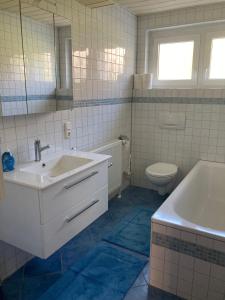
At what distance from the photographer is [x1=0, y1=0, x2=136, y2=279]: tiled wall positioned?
6.14 ft

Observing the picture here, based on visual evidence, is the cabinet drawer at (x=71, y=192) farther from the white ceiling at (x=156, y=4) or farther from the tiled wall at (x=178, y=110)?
the white ceiling at (x=156, y=4)

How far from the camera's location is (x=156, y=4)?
2.72 metres

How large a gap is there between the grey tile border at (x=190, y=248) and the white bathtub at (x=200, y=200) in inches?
4.7

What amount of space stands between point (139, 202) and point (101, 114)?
1193mm

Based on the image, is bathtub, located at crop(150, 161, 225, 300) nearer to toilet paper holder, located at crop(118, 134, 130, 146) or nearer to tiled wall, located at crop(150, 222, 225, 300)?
tiled wall, located at crop(150, 222, 225, 300)

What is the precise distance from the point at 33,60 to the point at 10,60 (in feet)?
0.69

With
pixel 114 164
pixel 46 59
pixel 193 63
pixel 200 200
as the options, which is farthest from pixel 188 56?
pixel 46 59

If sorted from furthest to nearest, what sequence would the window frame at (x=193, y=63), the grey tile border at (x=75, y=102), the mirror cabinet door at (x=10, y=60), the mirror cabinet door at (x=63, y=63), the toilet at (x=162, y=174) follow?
the window frame at (x=193, y=63), the toilet at (x=162, y=174), the mirror cabinet door at (x=63, y=63), the grey tile border at (x=75, y=102), the mirror cabinet door at (x=10, y=60)

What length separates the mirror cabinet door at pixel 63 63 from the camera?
202 centimetres

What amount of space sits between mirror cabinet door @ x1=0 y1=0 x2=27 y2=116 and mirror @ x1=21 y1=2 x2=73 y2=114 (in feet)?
0.18

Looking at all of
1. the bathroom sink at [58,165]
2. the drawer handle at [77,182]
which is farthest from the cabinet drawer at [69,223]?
the bathroom sink at [58,165]

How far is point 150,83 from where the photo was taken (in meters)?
3.16

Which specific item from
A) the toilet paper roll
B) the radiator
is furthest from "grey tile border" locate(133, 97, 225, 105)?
the radiator

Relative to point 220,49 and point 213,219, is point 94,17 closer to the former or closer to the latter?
point 220,49
